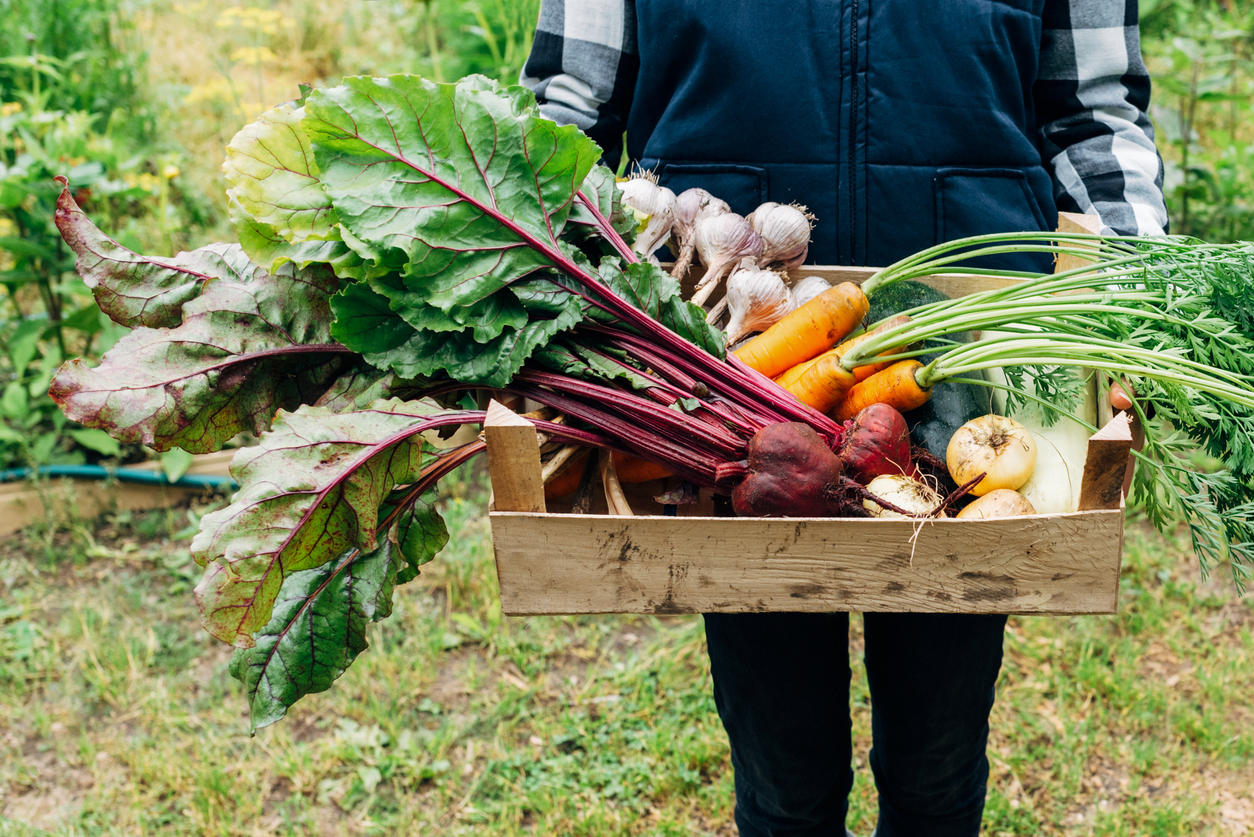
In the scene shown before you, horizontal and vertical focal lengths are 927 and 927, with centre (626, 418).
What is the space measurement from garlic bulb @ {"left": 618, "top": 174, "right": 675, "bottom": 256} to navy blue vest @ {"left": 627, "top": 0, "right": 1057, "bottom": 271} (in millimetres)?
103

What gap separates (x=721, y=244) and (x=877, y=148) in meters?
0.33

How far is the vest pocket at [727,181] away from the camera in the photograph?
1.60m

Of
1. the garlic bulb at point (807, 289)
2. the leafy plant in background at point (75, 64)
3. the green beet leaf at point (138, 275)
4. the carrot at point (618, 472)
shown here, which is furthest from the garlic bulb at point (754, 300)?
the leafy plant in background at point (75, 64)

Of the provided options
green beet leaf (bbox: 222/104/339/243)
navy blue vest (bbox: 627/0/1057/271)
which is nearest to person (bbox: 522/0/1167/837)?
navy blue vest (bbox: 627/0/1057/271)

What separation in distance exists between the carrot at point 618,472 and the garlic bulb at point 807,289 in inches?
14.7

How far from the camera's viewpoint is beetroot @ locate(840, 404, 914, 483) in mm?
1267

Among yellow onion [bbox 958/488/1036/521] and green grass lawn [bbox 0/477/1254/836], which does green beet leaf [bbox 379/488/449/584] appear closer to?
yellow onion [bbox 958/488/1036/521]

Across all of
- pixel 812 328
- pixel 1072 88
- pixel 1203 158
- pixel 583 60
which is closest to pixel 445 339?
pixel 812 328

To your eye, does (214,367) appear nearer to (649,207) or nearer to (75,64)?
(649,207)

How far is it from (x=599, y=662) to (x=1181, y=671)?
1.67m

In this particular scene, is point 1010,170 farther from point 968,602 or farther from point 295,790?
point 295,790

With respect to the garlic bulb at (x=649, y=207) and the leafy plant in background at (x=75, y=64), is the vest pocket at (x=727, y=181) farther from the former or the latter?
the leafy plant in background at (x=75, y=64)

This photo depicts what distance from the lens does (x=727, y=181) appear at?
1607 mm

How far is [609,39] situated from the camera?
65.0 inches
